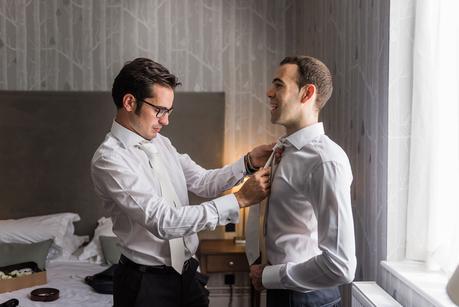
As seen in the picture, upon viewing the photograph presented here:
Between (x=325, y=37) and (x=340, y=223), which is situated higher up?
(x=325, y=37)

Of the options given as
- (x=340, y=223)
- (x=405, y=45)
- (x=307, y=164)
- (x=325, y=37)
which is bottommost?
(x=340, y=223)

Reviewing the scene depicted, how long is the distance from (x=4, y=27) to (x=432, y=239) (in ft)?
11.2

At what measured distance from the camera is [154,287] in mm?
1980

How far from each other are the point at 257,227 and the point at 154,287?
452 mm

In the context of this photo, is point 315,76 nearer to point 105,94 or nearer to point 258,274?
point 258,274

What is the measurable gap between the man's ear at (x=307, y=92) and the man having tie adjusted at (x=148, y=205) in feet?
0.93

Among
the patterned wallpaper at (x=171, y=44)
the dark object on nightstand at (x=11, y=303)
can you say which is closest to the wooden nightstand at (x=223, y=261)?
the patterned wallpaper at (x=171, y=44)

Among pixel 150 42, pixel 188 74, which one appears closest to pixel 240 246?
pixel 188 74

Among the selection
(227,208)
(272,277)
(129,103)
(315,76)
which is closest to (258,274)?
(272,277)

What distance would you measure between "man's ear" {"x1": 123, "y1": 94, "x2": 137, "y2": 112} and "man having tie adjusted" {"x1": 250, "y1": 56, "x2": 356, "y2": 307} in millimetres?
561

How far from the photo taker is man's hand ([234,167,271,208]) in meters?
1.82

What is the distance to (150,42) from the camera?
13.3 feet

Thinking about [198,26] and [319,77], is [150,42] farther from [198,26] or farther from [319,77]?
[319,77]

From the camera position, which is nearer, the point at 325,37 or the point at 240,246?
the point at 325,37
